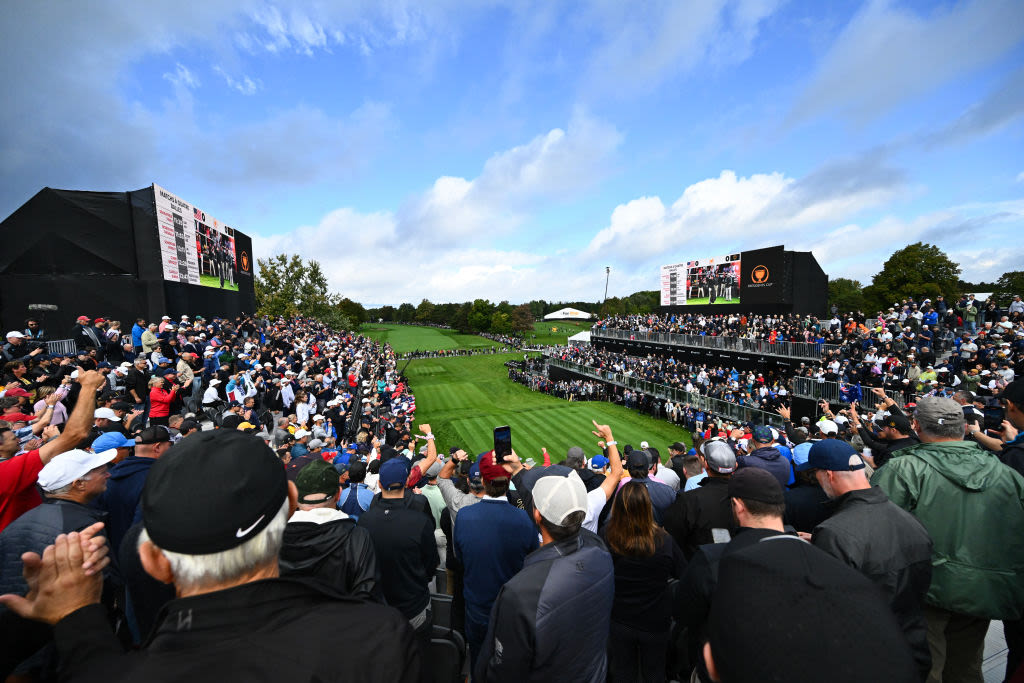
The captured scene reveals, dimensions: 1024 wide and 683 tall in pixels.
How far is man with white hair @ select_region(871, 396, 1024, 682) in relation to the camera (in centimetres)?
265

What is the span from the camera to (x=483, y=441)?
1986 cm

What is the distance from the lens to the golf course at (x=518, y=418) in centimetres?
1944

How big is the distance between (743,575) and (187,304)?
2761 centimetres

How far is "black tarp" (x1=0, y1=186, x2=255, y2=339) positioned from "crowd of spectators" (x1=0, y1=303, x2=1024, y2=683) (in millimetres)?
16889

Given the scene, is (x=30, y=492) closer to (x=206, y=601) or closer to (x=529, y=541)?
(x=206, y=601)

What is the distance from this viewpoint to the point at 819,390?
17812 mm

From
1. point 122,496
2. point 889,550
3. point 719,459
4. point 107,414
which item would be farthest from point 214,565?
point 107,414

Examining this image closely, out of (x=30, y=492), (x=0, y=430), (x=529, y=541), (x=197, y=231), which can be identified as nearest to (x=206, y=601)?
(x=529, y=541)

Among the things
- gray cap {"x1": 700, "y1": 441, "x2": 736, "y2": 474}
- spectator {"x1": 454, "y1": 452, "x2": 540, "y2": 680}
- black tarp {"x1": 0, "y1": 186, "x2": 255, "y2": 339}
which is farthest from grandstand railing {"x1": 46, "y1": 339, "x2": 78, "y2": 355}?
gray cap {"x1": 700, "y1": 441, "x2": 736, "y2": 474}

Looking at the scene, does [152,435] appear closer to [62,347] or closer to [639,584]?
[639,584]

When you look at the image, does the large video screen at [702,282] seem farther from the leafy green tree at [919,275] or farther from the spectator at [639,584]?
the spectator at [639,584]

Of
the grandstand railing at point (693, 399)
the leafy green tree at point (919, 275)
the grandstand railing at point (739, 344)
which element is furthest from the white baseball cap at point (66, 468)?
the leafy green tree at point (919, 275)

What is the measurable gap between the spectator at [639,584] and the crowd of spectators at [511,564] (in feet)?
0.05

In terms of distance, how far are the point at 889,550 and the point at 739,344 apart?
27138 mm
